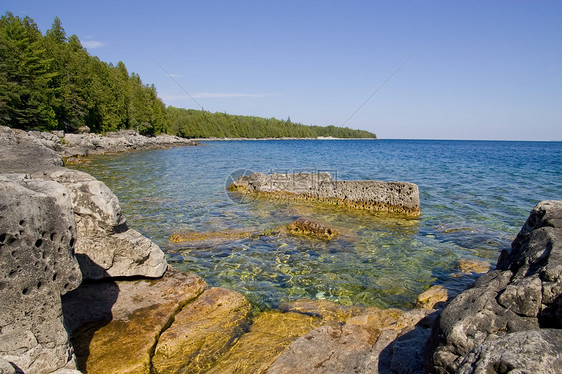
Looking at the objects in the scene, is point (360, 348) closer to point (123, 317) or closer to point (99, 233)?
point (123, 317)

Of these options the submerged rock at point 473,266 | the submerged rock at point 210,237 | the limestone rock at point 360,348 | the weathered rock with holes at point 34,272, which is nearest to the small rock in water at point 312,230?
the submerged rock at point 210,237

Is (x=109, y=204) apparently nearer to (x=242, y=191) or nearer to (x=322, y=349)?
(x=322, y=349)

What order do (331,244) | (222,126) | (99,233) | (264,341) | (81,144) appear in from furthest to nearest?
(222,126), (81,144), (331,244), (99,233), (264,341)

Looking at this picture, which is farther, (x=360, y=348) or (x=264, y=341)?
(x=264, y=341)

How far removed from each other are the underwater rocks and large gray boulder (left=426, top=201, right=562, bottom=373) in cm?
926

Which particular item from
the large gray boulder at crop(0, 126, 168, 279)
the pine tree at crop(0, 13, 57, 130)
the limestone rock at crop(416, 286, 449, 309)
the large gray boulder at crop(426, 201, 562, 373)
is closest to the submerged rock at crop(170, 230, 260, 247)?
the large gray boulder at crop(0, 126, 168, 279)

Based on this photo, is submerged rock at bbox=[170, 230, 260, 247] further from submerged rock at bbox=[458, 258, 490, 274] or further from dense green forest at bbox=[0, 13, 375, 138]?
dense green forest at bbox=[0, 13, 375, 138]


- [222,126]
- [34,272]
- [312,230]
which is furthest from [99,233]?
[222,126]

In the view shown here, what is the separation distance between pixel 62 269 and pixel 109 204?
200 centimetres

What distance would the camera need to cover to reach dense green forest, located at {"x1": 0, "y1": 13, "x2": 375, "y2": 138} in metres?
41.9

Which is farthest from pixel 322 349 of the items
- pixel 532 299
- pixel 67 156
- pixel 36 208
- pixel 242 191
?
pixel 67 156

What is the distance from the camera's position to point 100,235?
5418mm

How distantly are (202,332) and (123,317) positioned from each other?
3.80 feet

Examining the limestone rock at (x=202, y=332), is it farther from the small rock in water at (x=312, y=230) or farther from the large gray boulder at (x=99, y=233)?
the small rock in water at (x=312, y=230)
